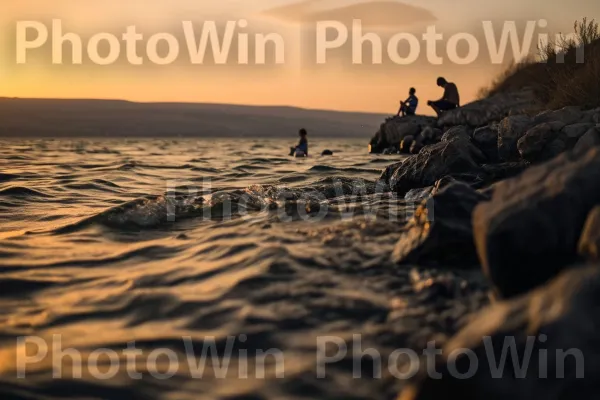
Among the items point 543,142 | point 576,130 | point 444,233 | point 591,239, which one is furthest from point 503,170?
point 591,239

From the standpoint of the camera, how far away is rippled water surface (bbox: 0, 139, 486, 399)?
2.34 m

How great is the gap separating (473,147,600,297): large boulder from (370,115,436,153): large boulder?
18519 mm

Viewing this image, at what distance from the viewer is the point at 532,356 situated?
178 cm

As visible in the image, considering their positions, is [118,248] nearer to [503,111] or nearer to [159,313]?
[159,313]

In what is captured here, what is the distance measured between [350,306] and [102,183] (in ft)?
28.7

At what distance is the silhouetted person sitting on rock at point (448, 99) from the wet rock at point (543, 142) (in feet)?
44.6

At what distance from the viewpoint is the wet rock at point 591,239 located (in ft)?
7.63

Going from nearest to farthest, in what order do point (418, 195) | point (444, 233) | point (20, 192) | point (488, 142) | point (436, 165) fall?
1. point (444, 233)
2. point (418, 195)
3. point (436, 165)
4. point (20, 192)
5. point (488, 142)

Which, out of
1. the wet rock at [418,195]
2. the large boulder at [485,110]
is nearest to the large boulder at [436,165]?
the wet rock at [418,195]

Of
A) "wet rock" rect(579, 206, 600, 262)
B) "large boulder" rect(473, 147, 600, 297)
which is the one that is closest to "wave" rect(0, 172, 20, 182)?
"large boulder" rect(473, 147, 600, 297)

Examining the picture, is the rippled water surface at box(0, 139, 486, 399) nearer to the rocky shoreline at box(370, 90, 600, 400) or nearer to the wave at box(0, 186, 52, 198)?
the rocky shoreline at box(370, 90, 600, 400)

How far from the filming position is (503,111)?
19.0 metres

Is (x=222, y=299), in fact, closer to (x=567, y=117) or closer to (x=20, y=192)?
(x=567, y=117)

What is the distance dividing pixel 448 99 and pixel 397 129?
2.44 metres
